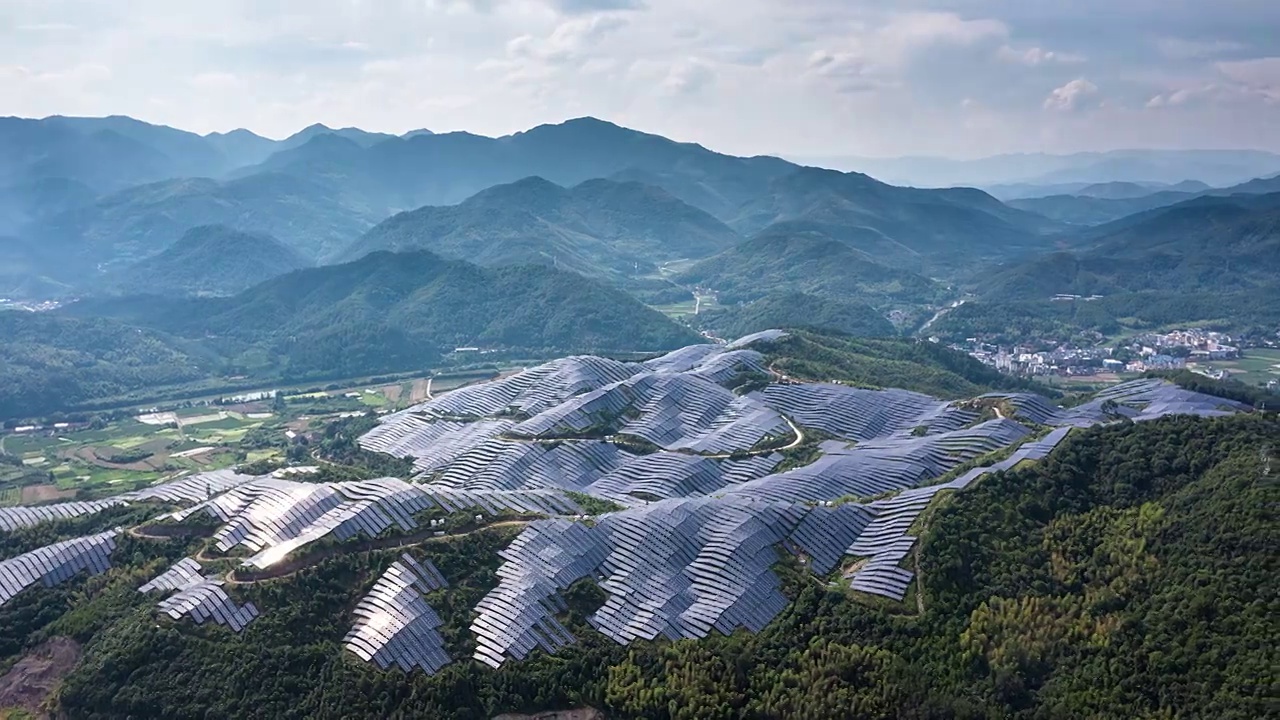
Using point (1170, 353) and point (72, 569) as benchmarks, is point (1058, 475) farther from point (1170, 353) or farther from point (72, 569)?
point (1170, 353)

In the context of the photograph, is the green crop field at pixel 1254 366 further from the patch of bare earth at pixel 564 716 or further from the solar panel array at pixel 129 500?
the solar panel array at pixel 129 500

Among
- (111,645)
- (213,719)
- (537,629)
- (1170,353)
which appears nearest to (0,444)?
(111,645)

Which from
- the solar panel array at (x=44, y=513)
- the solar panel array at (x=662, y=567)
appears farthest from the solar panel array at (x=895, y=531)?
the solar panel array at (x=44, y=513)

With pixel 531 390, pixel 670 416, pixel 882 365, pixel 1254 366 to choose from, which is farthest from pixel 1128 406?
pixel 1254 366

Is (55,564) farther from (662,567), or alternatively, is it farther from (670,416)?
(670,416)

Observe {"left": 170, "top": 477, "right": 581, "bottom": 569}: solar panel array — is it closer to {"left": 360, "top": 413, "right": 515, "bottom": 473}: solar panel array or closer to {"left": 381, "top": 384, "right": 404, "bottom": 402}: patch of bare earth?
{"left": 360, "top": 413, "right": 515, "bottom": 473}: solar panel array

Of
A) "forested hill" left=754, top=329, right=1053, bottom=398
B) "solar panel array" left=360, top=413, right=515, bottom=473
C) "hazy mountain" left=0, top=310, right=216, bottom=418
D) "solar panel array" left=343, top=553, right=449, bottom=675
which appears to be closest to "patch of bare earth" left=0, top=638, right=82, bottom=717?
"solar panel array" left=343, top=553, right=449, bottom=675
